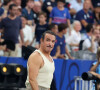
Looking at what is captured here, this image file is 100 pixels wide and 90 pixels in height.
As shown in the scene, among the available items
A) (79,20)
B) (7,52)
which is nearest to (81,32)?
(79,20)

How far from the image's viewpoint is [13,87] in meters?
7.83

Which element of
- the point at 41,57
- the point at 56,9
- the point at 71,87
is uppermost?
the point at 56,9

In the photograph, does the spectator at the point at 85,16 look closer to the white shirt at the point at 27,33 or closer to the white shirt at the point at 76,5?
the white shirt at the point at 76,5

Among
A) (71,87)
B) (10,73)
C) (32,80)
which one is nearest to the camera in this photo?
(32,80)

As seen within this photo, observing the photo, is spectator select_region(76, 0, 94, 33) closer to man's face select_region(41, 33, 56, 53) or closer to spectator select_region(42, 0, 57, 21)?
Result: spectator select_region(42, 0, 57, 21)

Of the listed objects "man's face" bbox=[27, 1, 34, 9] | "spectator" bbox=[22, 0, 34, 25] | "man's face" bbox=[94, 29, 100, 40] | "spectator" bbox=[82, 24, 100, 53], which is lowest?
"spectator" bbox=[82, 24, 100, 53]

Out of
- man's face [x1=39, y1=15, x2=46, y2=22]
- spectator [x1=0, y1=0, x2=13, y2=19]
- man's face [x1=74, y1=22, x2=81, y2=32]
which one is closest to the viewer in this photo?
spectator [x1=0, y1=0, x2=13, y2=19]

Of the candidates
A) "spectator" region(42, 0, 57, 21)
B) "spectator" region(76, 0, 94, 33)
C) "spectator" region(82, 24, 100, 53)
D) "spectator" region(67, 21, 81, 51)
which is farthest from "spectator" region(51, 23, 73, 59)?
"spectator" region(76, 0, 94, 33)

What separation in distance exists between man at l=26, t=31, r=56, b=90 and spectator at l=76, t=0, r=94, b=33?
8.61 meters

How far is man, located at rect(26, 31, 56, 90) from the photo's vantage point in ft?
18.4

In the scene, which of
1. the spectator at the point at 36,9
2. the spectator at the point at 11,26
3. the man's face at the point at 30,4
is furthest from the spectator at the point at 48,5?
the spectator at the point at 11,26

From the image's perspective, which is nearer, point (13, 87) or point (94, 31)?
point (13, 87)

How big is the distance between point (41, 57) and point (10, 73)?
7.00 ft

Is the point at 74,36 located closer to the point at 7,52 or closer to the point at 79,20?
the point at 79,20
